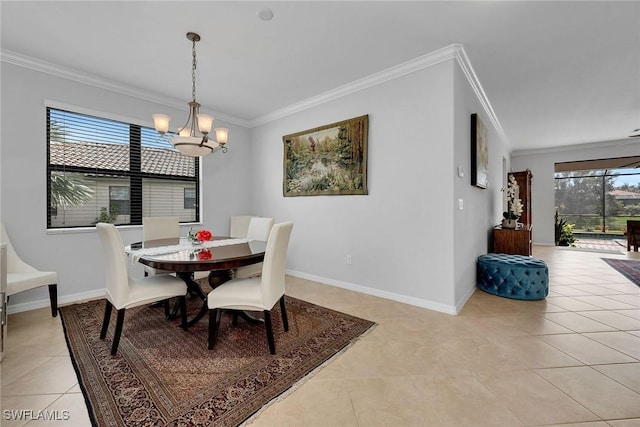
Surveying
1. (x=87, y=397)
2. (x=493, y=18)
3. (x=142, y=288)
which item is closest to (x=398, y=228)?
(x=493, y=18)

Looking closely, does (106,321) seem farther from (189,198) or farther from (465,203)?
(465,203)

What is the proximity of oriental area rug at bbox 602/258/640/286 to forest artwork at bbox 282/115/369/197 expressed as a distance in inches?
164

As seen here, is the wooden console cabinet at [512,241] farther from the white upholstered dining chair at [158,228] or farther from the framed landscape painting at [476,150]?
the white upholstered dining chair at [158,228]

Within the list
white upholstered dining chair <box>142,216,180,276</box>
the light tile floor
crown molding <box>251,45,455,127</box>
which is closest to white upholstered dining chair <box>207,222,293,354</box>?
the light tile floor

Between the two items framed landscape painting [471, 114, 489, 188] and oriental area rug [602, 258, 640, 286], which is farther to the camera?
oriental area rug [602, 258, 640, 286]

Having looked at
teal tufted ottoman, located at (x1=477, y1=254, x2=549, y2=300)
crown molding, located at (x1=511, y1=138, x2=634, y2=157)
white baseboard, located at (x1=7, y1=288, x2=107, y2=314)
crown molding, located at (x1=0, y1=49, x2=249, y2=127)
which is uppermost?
crown molding, located at (x1=511, y1=138, x2=634, y2=157)

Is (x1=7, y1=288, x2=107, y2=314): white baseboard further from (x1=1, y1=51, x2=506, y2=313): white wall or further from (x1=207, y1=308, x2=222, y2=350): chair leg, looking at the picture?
(x1=207, y1=308, x2=222, y2=350): chair leg

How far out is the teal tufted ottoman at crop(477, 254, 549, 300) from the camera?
299 centimetres

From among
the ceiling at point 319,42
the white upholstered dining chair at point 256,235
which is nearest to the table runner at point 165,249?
the white upholstered dining chair at point 256,235

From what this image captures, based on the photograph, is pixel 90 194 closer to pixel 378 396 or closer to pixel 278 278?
pixel 278 278

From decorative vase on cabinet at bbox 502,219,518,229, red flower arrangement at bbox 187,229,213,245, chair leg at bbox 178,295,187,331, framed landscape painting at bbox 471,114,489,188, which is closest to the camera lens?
chair leg at bbox 178,295,187,331

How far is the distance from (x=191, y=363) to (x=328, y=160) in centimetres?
271

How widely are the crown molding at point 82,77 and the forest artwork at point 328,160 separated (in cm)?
174

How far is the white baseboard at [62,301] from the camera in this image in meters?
2.67
